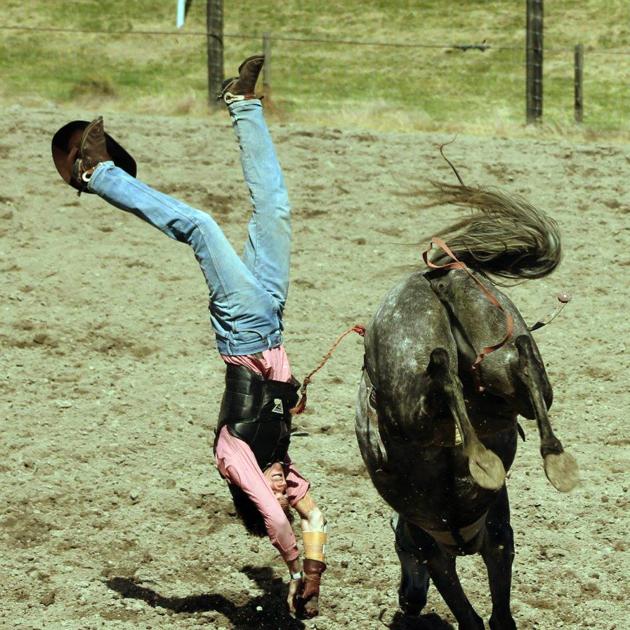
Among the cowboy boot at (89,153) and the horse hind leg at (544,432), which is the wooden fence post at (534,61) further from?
the horse hind leg at (544,432)

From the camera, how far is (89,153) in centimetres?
473

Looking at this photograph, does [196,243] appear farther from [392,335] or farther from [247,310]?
[392,335]

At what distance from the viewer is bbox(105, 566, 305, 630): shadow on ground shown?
529 cm

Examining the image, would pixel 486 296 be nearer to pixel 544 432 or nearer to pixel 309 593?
pixel 544 432

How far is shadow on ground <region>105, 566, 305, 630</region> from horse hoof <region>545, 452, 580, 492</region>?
2120 mm

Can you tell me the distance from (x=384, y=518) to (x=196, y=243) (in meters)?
2.21

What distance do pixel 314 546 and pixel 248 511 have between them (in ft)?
1.01

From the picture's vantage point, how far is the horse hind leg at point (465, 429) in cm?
362

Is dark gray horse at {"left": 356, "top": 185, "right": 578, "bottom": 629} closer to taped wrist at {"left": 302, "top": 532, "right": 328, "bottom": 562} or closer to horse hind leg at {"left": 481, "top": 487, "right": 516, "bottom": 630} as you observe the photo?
horse hind leg at {"left": 481, "top": 487, "right": 516, "bottom": 630}

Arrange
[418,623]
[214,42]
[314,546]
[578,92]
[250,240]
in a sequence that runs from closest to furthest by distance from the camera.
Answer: [314,546], [250,240], [418,623], [214,42], [578,92]

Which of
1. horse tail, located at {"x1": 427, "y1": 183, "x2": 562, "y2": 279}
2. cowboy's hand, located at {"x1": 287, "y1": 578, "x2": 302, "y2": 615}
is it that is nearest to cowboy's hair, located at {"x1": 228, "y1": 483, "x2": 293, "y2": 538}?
cowboy's hand, located at {"x1": 287, "y1": 578, "x2": 302, "y2": 615}

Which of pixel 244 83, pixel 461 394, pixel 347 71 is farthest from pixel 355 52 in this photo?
pixel 461 394

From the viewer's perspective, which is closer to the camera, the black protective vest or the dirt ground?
the black protective vest

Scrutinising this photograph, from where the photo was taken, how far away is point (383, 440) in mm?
4508
